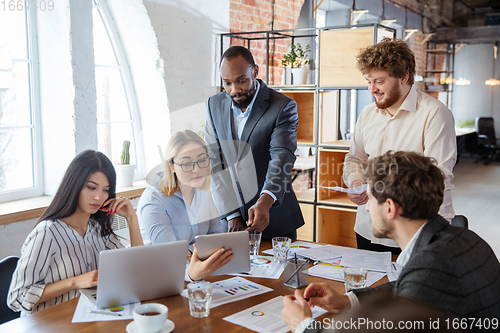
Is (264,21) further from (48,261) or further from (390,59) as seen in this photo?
(48,261)

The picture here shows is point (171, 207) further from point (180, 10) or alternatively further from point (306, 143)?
point (180, 10)

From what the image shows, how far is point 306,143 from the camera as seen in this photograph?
3336 millimetres

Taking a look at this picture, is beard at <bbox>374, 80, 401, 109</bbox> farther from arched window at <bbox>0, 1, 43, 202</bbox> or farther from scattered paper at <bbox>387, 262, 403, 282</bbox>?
arched window at <bbox>0, 1, 43, 202</bbox>

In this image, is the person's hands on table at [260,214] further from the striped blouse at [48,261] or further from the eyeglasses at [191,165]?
the striped blouse at [48,261]

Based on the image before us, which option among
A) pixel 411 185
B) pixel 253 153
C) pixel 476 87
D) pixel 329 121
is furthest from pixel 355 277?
pixel 476 87

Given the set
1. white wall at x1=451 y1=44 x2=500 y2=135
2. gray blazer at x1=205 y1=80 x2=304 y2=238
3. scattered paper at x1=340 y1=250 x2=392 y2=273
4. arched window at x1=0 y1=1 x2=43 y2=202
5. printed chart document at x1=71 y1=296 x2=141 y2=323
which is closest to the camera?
printed chart document at x1=71 y1=296 x2=141 y2=323

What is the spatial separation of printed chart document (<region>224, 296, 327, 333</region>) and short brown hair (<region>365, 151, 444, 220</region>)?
0.42m

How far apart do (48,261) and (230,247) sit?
0.62 metres

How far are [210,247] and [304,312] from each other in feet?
1.43

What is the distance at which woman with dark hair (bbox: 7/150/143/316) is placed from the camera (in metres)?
1.46

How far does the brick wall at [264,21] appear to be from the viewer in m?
4.27

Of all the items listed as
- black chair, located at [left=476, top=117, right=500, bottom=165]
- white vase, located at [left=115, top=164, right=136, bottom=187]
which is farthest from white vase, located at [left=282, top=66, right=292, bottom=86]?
black chair, located at [left=476, top=117, right=500, bottom=165]

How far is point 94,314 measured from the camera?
1287 millimetres

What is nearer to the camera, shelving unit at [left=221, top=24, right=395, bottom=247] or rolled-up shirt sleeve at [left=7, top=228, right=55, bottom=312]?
rolled-up shirt sleeve at [left=7, top=228, right=55, bottom=312]
